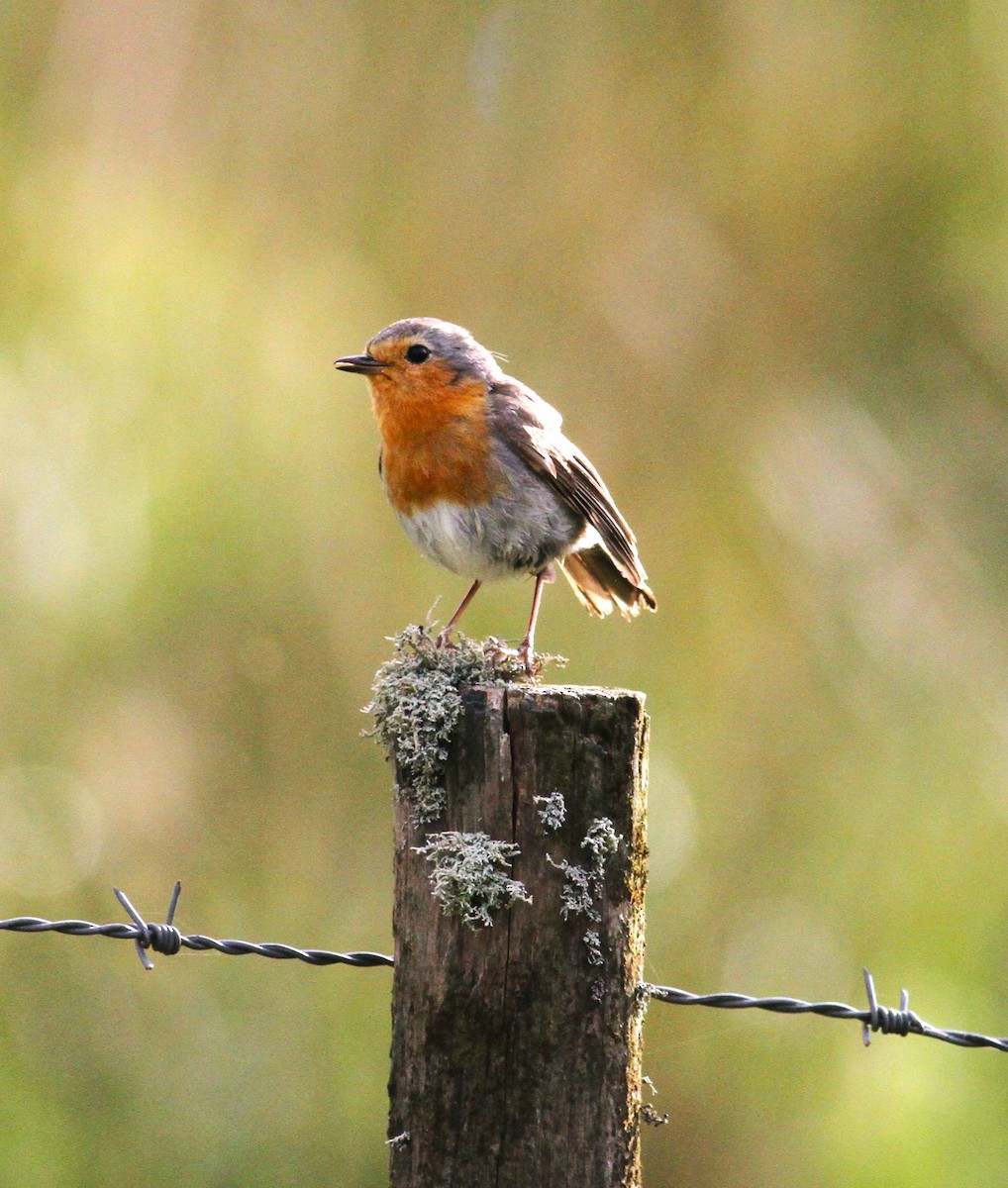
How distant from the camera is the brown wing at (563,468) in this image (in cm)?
391

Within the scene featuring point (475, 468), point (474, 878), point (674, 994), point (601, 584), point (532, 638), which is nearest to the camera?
point (474, 878)

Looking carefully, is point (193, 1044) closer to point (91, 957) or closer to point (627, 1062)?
point (91, 957)

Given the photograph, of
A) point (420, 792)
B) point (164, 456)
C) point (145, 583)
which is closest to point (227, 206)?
point (164, 456)

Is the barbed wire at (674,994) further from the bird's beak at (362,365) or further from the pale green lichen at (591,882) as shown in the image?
the bird's beak at (362,365)

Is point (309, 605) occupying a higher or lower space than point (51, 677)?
higher

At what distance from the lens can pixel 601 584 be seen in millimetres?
4395

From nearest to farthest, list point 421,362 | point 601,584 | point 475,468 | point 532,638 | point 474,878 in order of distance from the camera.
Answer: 1. point 474,878
2. point 532,638
3. point 475,468
4. point 421,362
5. point 601,584

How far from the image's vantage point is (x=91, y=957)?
5492 millimetres

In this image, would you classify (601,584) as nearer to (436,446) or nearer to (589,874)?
(436,446)

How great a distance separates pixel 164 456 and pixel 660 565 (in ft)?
6.41

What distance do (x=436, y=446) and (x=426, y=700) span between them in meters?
1.62

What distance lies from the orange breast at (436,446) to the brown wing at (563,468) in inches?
2.6

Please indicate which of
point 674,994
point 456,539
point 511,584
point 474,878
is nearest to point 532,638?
point 456,539

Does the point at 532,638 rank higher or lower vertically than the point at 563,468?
lower
